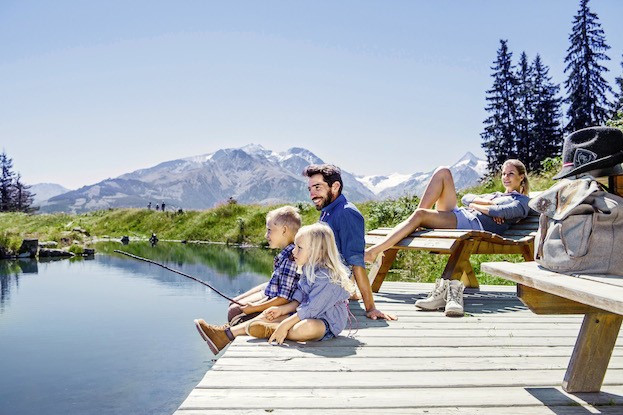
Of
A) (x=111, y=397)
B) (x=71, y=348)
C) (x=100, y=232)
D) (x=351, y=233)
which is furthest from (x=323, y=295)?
(x=100, y=232)

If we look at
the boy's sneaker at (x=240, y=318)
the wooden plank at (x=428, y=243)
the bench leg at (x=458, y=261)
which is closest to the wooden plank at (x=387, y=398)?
the boy's sneaker at (x=240, y=318)

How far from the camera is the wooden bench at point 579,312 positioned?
2.21 meters

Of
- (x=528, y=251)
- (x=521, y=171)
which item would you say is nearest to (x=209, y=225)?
(x=521, y=171)

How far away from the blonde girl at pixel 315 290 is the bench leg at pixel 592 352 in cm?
146

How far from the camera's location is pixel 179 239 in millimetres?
32594

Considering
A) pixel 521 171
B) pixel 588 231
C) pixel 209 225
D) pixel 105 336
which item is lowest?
pixel 105 336

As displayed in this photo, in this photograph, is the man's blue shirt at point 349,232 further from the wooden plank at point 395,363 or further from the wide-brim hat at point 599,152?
the wide-brim hat at point 599,152

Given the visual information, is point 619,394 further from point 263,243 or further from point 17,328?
point 263,243

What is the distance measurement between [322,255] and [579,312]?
1.65m

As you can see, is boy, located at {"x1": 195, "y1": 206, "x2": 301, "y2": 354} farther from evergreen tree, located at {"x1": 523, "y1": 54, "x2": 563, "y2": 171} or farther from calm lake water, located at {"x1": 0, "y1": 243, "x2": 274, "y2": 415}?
evergreen tree, located at {"x1": 523, "y1": 54, "x2": 563, "y2": 171}

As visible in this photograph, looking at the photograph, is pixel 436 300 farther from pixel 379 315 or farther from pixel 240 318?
pixel 240 318

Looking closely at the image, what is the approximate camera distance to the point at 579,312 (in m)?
2.47

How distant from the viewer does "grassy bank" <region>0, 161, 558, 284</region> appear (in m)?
13.3

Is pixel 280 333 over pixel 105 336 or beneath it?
over
